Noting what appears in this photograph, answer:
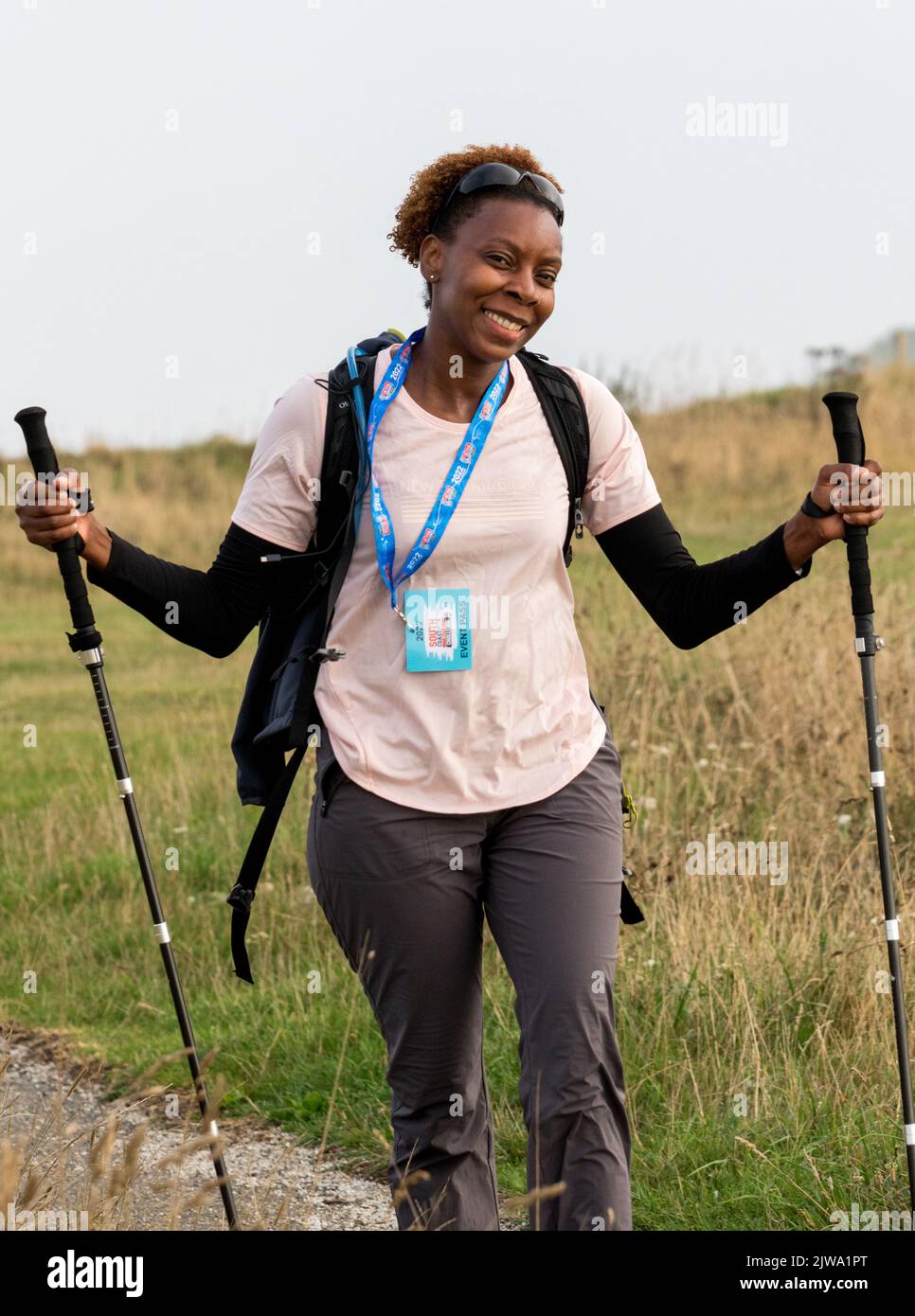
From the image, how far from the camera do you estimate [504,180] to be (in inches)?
152

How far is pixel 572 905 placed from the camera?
363 centimetres

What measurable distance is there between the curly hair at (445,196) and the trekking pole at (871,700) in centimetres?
80

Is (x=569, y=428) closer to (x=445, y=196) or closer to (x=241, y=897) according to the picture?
(x=445, y=196)

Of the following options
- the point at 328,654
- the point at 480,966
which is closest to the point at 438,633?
the point at 328,654

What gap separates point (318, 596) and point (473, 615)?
1.26 feet

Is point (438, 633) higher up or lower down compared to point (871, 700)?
higher up

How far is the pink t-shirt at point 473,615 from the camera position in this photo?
367 centimetres

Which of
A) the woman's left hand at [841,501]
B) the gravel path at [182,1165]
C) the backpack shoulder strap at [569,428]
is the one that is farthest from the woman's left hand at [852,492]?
the gravel path at [182,1165]

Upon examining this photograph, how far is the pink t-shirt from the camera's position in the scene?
3670 millimetres

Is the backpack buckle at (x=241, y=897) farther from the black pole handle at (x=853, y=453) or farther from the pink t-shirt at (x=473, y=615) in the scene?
the black pole handle at (x=853, y=453)
